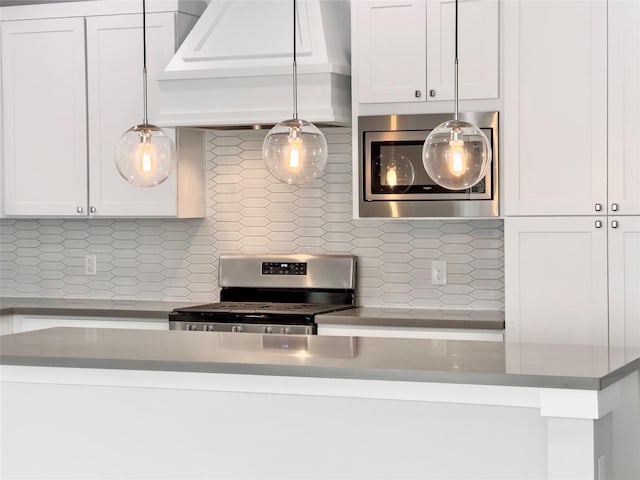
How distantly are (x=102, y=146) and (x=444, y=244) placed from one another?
1842 millimetres

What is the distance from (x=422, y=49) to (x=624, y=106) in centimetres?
95

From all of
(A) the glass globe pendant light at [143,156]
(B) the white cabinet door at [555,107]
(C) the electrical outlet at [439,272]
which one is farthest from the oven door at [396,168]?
(A) the glass globe pendant light at [143,156]

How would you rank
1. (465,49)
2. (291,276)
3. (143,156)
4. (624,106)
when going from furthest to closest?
(291,276) < (465,49) < (624,106) < (143,156)

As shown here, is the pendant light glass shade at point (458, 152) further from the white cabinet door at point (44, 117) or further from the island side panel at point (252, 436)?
the white cabinet door at point (44, 117)

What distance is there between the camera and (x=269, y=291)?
17.2 ft

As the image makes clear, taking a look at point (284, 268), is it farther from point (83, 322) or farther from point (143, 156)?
point (143, 156)

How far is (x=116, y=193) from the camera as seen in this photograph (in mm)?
5125

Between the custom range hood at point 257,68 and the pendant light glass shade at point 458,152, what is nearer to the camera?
the pendant light glass shade at point 458,152

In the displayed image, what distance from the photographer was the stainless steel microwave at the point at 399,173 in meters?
4.58


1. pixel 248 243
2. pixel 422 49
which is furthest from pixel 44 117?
pixel 422 49

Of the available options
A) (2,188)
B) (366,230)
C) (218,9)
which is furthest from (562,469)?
(2,188)

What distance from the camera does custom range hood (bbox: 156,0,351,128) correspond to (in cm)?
459

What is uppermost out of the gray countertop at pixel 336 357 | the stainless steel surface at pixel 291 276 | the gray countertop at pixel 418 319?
the stainless steel surface at pixel 291 276

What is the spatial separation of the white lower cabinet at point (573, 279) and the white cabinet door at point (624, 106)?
106 millimetres
